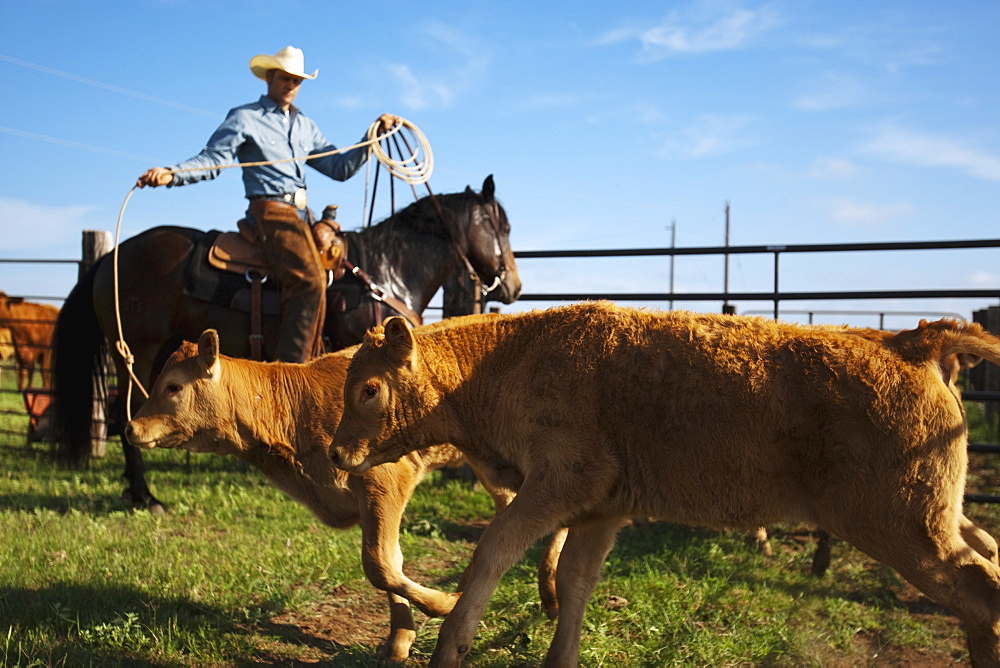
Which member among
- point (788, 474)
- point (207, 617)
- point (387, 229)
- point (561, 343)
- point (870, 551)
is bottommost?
point (207, 617)

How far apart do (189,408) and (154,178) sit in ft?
7.44

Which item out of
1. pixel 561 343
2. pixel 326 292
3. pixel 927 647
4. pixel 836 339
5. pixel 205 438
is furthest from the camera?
pixel 326 292

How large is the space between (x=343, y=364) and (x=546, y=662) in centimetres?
Answer: 222

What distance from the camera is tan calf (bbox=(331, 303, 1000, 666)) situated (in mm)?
3094

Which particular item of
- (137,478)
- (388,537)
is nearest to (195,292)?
(137,478)

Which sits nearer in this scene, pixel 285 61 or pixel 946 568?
pixel 946 568

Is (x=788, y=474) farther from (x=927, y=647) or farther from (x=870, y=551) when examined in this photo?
(x=927, y=647)

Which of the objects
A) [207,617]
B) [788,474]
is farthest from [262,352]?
[788,474]

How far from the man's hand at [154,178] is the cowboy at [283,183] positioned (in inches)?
14.9

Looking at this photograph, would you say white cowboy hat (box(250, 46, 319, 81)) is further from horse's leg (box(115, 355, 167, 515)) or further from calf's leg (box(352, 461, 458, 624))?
calf's leg (box(352, 461, 458, 624))

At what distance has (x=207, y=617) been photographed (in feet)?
15.4

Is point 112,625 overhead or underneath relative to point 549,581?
underneath

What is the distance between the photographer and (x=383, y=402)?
3779 millimetres

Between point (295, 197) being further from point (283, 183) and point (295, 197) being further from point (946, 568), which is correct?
point (946, 568)
